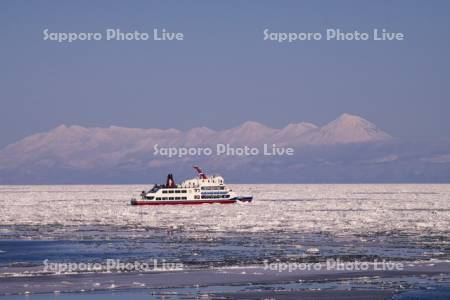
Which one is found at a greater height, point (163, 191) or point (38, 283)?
point (163, 191)

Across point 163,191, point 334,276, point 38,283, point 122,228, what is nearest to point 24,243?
point 122,228

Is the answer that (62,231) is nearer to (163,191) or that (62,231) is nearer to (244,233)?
(244,233)

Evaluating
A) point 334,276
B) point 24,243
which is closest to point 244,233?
point 24,243

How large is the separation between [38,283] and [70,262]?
5800mm

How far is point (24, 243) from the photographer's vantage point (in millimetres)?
38812

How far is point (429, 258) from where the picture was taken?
30.5 meters

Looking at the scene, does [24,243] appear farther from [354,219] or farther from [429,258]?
[354,219]

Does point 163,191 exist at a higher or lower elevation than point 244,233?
higher

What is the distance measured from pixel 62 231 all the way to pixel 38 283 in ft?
73.7

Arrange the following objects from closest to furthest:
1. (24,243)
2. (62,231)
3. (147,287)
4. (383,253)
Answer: (147,287), (383,253), (24,243), (62,231)

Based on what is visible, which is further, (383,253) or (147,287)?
(383,253)

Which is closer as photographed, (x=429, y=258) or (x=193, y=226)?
(x=429, y=258)

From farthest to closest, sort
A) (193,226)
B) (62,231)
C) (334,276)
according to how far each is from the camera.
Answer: (193,226), (62,231), (334,276)

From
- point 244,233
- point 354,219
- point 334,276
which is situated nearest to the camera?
point 334,276
